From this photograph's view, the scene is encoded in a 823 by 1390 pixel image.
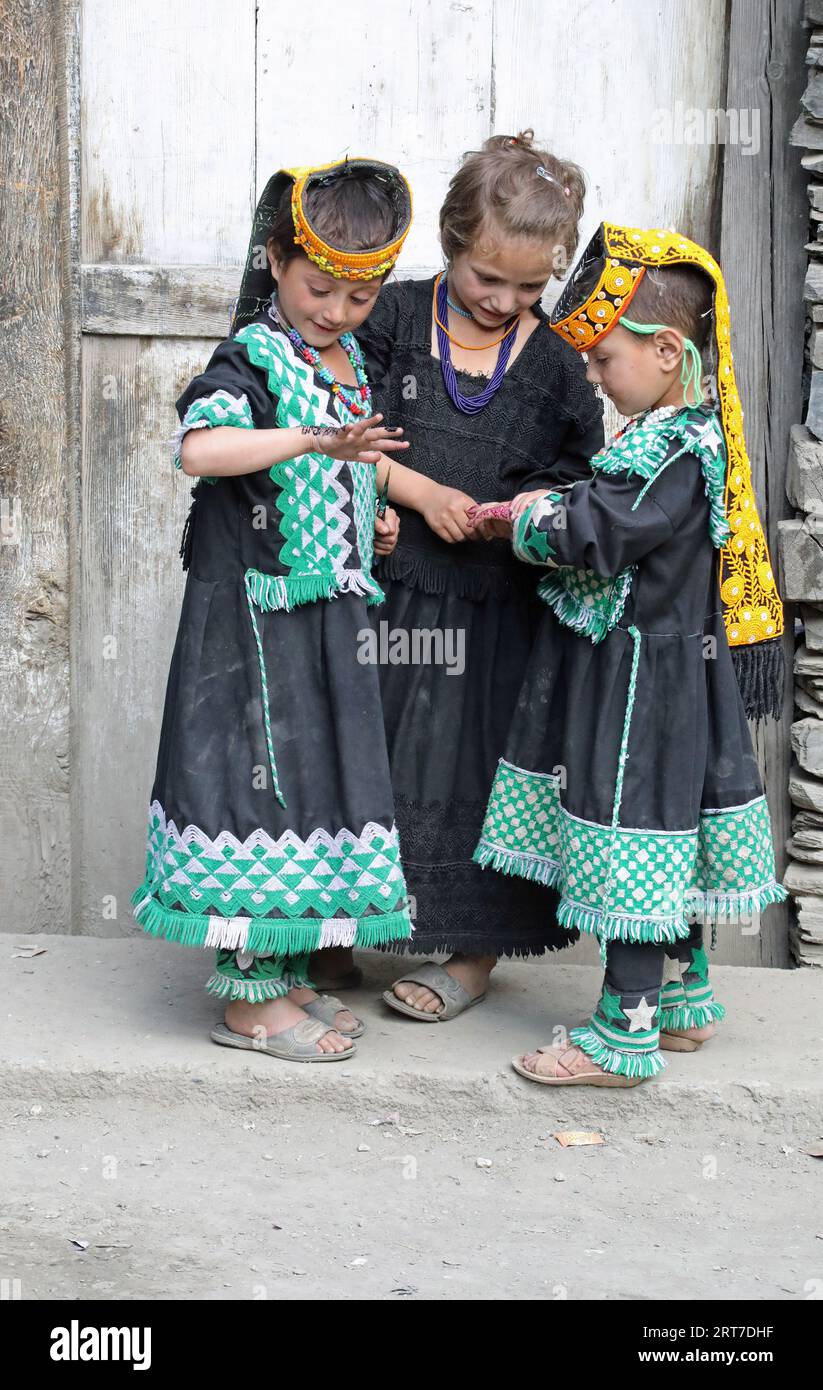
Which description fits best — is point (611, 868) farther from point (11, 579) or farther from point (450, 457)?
point (11, 579)

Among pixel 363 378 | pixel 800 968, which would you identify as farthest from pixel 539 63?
pixel 800 968

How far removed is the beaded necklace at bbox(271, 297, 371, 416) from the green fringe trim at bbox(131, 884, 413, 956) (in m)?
0.98

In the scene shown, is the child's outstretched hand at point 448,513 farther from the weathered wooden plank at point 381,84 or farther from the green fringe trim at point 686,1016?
the green fringe trim at point 686,1016

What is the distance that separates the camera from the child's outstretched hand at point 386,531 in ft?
9.87

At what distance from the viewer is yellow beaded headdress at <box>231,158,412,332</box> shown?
2.66m

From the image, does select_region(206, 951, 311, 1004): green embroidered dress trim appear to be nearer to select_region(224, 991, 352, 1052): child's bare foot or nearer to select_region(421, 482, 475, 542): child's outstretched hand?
select_region(224, 991, 352, 1052): child's bare foot

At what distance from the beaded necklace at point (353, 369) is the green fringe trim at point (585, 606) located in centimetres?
50

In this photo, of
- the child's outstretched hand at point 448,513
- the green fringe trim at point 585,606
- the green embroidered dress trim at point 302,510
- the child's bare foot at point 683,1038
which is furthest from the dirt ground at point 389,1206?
the child's outstretched hand at point 448,513

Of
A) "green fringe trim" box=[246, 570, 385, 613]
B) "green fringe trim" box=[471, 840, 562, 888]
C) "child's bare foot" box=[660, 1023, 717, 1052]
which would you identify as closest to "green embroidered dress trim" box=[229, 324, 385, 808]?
"green fringe trim" box=[246, 570, 385, 613]

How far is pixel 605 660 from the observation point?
282 centimetres

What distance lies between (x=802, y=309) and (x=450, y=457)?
1075 mm

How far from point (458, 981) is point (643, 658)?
0.90 m

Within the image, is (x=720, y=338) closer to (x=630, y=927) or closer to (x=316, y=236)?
(x=316, y=236)

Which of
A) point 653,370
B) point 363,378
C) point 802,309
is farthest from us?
point 802,309
